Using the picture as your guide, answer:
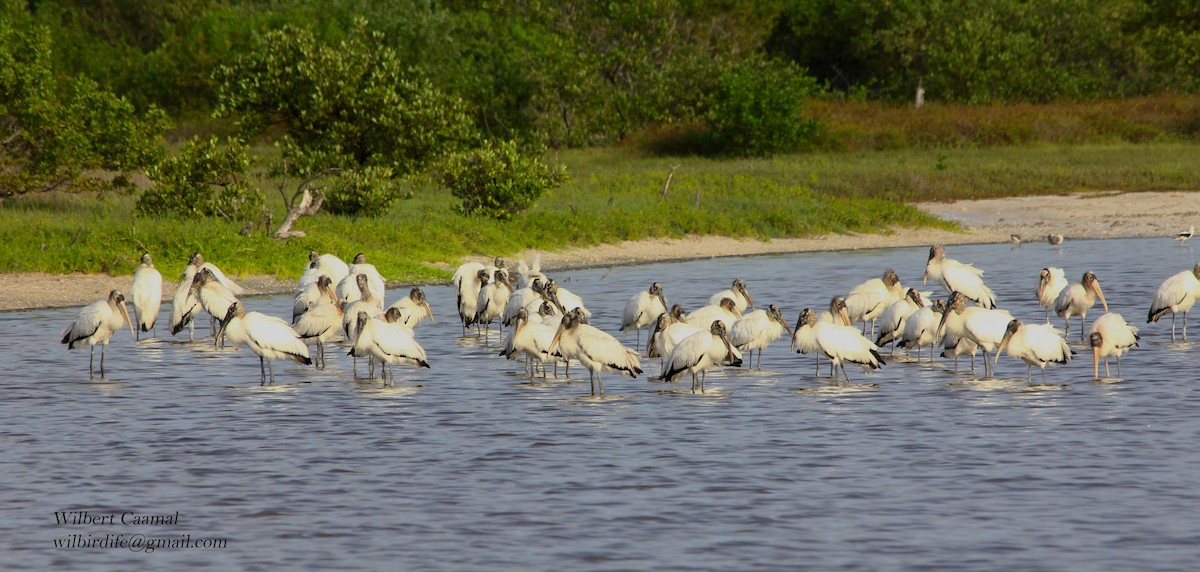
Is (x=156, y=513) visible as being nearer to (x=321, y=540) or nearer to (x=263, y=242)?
(x=321, y=540)

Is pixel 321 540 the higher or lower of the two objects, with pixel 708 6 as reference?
lower

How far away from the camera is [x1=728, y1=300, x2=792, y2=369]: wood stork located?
17.1 meters

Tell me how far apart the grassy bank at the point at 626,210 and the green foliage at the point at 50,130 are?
0.84 meters

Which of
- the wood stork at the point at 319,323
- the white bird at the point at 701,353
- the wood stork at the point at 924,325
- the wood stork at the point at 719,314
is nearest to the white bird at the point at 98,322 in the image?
the wood stork at the point at 319,323

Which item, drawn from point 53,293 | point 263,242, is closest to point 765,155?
point 263,242

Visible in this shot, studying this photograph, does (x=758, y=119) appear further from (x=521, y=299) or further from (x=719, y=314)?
(x=719, y=314)

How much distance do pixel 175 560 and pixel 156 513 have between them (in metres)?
1.27

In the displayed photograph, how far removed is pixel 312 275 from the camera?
21.5 m

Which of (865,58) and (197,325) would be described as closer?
(197,325)

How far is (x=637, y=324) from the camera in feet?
63.0

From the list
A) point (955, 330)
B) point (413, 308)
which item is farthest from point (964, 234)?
point (413, 308)

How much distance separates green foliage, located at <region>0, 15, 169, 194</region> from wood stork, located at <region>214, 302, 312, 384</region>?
710 inches

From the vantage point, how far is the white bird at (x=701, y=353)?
15398 mm

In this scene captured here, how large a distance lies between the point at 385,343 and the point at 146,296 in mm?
5453
